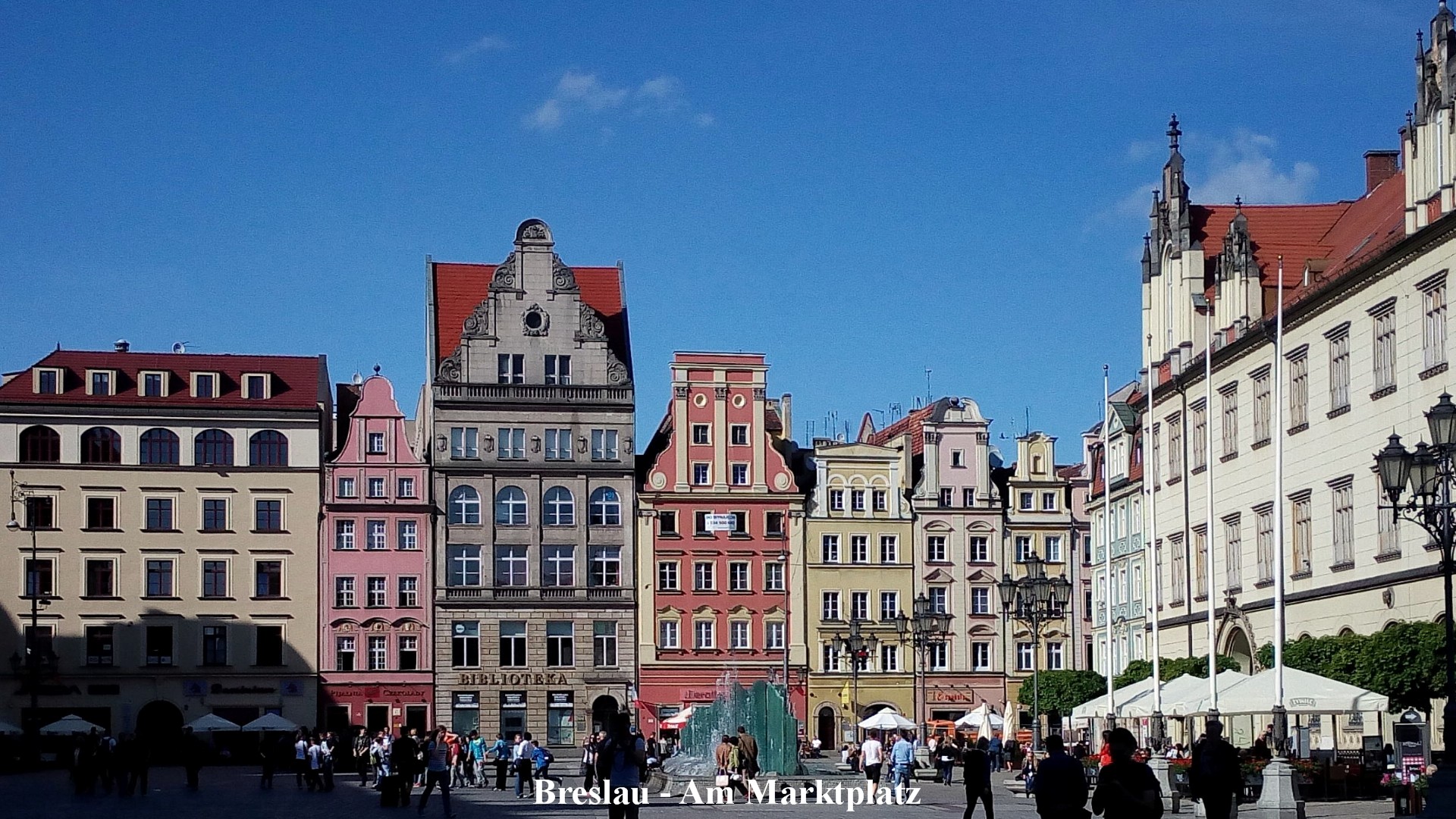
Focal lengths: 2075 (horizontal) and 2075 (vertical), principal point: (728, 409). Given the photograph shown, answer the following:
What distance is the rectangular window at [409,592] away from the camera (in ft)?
263

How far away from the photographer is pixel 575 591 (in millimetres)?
80938

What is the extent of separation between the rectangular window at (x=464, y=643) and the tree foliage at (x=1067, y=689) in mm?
21010

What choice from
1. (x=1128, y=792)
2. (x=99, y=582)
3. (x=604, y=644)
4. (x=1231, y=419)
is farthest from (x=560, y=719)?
(x=1128, y=792)

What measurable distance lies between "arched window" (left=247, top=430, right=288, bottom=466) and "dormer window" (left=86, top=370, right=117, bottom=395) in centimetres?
563

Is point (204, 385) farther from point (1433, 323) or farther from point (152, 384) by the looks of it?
point (1433, 323)

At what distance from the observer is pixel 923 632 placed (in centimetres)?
5406

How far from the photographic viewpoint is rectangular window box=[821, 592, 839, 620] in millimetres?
82875

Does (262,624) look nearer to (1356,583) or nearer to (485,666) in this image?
(485,666)

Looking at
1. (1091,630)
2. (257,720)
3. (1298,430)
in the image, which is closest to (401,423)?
(257,720)

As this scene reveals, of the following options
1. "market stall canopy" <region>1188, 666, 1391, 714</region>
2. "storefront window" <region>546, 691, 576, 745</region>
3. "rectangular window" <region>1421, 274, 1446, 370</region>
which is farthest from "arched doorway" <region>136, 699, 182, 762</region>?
"rectangular window" <region>1421, 274, 1446, 370</region>

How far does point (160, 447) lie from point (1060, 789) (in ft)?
221

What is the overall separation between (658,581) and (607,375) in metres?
8.37

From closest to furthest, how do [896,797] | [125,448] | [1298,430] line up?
1. [896,797]
2. [1298,430]
3. [125,448]

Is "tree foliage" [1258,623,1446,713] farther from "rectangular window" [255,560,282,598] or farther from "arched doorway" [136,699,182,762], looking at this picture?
"arched doorway" [136,699,182,762]
